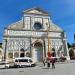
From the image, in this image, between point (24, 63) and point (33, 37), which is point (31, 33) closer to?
point (33, 37)

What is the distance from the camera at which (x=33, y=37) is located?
43969 millimetres

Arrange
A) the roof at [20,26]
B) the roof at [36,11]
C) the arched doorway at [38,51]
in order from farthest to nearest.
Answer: the roof at [36,11], the arched doorway at [38,51], the roof at [20,26]

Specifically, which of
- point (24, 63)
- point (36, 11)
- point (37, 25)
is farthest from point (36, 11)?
point (24, 63)

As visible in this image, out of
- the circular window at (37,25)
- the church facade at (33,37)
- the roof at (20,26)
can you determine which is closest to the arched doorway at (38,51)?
the church facade at (33,37)

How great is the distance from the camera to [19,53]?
42.4 metres

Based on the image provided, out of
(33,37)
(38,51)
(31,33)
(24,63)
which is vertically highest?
(31,33)

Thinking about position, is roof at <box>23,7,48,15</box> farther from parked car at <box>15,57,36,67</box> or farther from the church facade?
parked car at <box>15,57,36,67</box>

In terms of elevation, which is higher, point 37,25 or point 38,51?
point 37,25

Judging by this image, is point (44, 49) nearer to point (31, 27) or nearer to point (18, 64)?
point (31, 27)

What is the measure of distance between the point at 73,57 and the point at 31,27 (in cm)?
Answer: 1531

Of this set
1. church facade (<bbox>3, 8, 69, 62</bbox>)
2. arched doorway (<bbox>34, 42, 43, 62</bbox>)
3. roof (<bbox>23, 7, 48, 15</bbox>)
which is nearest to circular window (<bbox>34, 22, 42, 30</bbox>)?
church facade (<bbox>3, 8, 69, 62</bbox>)

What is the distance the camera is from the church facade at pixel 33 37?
140ft

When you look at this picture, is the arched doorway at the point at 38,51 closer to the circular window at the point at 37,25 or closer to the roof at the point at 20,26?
the circular window at the point at 37,25

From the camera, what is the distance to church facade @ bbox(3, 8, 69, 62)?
140 feet
